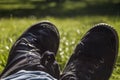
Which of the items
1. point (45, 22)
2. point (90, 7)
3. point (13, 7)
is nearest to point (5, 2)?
point (13, 7)

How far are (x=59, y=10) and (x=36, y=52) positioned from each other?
1524cm

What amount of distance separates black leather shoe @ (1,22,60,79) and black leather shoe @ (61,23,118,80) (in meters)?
0.17

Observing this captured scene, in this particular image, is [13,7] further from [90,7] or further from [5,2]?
→ [90,7]

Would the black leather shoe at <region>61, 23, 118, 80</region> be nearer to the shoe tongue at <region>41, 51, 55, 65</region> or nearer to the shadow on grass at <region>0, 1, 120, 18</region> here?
the shoe tongue at <region>41, 51, 55, 65</region>

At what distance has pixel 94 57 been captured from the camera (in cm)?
278

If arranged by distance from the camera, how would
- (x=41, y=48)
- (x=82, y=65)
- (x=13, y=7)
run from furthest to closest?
(x=13, y=7)
(x=41, y=48)
(x=82, y=65)

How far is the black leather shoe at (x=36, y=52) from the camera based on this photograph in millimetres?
2350

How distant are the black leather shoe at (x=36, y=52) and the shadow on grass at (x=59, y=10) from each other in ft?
42.6

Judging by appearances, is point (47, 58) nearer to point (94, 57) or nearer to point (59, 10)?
point (94, 57)

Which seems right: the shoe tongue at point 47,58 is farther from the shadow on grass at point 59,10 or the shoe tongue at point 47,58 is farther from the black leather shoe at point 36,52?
the shadow on grass at point 59,10

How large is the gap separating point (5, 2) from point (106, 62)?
649 inches

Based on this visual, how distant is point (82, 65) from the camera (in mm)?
2688

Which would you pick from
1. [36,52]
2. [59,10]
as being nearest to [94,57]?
[36,52]

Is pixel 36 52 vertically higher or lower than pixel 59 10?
lower
